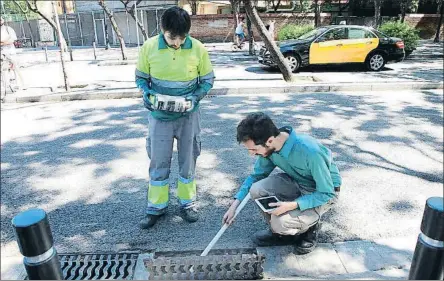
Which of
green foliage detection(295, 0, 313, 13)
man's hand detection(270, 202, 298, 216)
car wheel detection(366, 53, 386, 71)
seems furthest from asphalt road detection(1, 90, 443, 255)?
green foliage detection(295, 0, 313, 13)

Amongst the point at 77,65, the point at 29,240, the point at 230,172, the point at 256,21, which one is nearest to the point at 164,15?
the point at 29,240

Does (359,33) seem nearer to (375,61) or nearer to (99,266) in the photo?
(375,61)

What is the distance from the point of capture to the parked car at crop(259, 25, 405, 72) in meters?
11.3

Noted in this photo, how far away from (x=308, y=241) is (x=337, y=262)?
9.5 inches

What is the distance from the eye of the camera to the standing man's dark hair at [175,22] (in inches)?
110

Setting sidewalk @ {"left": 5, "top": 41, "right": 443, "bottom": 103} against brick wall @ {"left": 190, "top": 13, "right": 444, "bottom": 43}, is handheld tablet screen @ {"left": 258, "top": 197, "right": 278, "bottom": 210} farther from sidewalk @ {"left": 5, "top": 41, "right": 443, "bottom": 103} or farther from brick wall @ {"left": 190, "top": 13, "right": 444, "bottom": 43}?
brick wall @ {"left": 190, "top": 13, "right": 444, "bottom": 43}

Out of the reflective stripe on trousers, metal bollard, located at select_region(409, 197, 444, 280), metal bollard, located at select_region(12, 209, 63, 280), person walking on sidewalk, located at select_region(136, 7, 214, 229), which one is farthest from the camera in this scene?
the reflective stripe on trousers

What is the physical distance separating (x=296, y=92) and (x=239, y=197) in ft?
20.1

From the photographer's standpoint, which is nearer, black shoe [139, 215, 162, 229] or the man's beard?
the man's beard

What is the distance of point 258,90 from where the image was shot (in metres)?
8.63

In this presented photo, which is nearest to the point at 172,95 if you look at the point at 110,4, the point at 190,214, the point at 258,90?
the point at 190,214

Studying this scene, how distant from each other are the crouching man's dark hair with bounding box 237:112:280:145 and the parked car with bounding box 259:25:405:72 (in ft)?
30.4

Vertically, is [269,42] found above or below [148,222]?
above

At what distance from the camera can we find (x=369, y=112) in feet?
22.2
